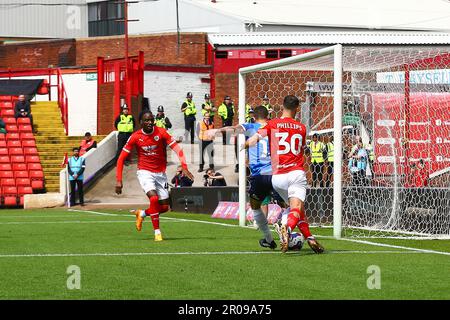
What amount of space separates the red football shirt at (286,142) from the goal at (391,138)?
4.87 meters

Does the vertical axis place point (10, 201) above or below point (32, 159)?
below

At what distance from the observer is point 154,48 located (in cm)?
5534

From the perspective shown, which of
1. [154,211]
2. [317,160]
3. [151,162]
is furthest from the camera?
[317,160]

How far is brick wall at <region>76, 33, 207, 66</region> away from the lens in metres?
53.5

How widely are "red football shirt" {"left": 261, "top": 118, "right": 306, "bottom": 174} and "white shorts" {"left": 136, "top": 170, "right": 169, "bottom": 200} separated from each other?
3.79 m

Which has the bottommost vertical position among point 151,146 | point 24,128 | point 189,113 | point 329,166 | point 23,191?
point 23,191

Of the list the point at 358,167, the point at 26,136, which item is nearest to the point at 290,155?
the point at 358,167

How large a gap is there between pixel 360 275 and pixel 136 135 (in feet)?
22.0

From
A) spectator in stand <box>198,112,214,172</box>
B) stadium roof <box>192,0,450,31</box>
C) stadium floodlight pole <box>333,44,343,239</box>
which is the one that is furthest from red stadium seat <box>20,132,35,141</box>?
stadium floodlight pole <box>333,44,343,239</box>

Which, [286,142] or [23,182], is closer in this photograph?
[286,142]

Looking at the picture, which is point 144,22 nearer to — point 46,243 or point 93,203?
point 93,203

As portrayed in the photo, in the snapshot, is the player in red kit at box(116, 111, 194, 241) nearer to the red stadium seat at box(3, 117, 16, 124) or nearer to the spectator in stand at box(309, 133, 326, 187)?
the spectator in stand at box(309, 133, 326, 187)

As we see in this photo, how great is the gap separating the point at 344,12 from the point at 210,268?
151ft

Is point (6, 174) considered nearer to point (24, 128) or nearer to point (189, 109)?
point (24, 128)
